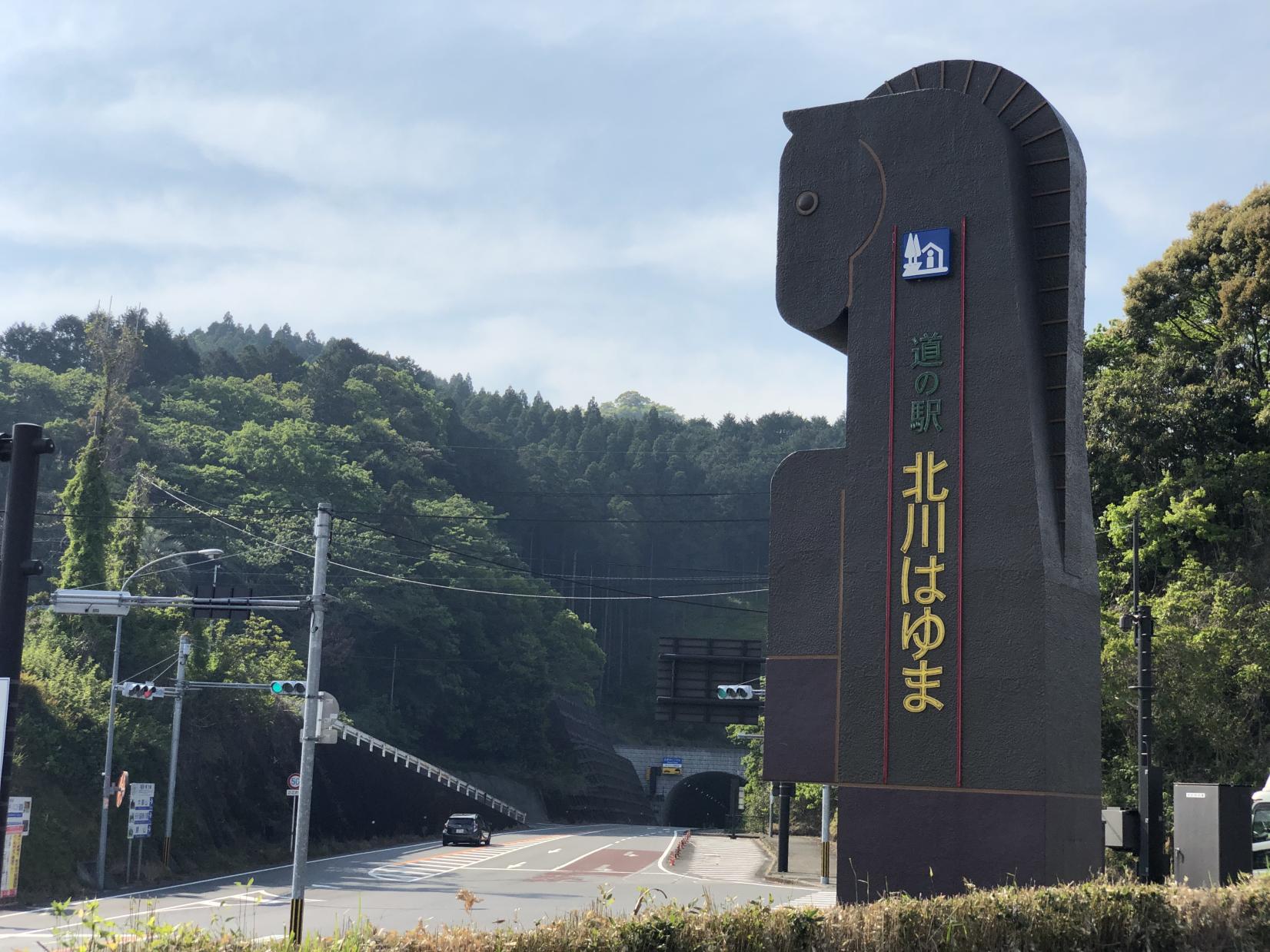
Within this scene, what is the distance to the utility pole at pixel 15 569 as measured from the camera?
8.59 meters

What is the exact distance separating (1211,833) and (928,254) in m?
11.9

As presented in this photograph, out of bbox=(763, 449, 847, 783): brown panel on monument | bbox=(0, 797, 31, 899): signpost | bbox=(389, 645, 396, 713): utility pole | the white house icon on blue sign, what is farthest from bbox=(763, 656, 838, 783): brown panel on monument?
bbox=(389, 645, 396, 713): utility pole

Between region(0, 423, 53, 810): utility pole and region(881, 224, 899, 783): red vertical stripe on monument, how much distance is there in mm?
10318

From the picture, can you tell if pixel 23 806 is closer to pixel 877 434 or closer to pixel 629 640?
pixel 877 434

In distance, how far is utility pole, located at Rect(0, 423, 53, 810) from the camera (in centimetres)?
859

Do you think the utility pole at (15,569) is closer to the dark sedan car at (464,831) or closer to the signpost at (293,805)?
the signpost at (293,805)

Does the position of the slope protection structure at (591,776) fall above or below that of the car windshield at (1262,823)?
below

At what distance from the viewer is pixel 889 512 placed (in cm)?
1642

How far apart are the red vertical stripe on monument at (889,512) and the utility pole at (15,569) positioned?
33.9 ft

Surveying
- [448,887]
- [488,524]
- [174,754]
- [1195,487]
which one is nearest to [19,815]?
[448,887]

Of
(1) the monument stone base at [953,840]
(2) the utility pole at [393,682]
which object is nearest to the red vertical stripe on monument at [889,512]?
(1) the monument stone base at [953,840]

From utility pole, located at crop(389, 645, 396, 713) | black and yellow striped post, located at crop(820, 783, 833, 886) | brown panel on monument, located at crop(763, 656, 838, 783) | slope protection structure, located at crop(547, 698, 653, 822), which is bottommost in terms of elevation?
slope protection structure, located at crop(547, 698, 653, 822)

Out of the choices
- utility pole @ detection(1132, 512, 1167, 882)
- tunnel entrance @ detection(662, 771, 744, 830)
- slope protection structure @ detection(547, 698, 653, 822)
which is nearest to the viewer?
utility pole @ detection(1132, 512, 1167, 882)

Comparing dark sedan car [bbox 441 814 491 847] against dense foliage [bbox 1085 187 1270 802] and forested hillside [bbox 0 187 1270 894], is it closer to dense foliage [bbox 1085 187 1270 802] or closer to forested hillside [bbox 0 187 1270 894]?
forested hillside [bbox 0 187 1270 894]
